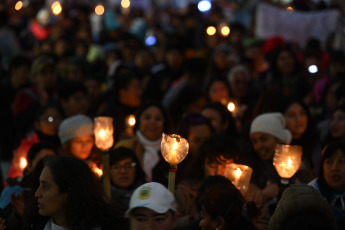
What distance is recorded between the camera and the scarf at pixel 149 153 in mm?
5922

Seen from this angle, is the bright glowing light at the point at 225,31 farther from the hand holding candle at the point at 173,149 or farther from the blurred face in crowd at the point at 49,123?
the hand holding candle at the point at 173,149

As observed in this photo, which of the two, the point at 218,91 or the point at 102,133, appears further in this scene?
the point at 218,91

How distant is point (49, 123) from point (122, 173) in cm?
138

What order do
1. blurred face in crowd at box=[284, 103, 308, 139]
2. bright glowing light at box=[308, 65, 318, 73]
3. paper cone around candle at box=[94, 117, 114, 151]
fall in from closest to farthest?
paper cone around candle at box=[94, 117, 114, 151] → blurred face in crowd at box=[284, 103, 308, 139] → bright glowing light at box=[308, 65, 318, 73]

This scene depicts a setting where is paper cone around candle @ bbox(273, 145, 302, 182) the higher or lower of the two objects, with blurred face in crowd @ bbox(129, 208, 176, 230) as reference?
higher

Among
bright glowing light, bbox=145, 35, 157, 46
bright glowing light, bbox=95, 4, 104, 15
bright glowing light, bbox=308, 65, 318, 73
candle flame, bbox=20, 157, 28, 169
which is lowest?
candle flame, bbox=20, 157, 28, 169

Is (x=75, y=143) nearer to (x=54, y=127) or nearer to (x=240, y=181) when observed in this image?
(x=54, y=127)

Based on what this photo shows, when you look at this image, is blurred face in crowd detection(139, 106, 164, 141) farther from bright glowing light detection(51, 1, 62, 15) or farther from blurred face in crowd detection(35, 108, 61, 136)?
bright glowing light detection(51, 1, 62, 15)

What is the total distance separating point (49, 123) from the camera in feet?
20.1

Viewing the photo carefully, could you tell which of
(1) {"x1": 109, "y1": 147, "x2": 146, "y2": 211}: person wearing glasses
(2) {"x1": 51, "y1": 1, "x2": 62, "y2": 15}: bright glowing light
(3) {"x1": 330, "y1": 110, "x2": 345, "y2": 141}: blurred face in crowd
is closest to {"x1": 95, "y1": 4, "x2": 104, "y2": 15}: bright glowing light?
(2) {"x1": 51, "y1": 1, "x2": 62, "y2": 15}: bright glowing light

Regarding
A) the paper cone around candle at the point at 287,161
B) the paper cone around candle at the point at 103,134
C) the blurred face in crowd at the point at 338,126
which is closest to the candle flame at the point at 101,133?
the paper cone around candle at the point at 103,134

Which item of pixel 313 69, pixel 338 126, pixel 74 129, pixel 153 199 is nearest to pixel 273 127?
pixel 338 126

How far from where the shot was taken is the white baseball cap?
363 cm

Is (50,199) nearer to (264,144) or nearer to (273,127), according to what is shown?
(264,144)
